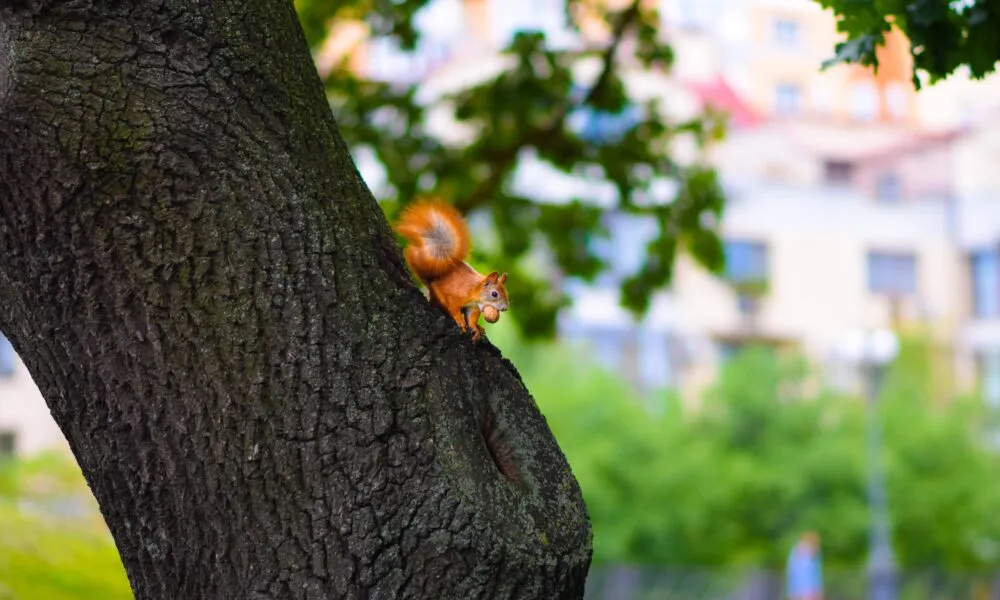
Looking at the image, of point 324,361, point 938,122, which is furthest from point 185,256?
point 938,122

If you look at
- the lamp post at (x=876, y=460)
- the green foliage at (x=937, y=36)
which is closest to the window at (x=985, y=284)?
the lamp post at (x=876, y=460)

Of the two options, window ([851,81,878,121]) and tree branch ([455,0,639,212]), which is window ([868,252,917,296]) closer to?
window ([851,81,878,121])

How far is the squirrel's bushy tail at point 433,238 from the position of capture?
3068mm

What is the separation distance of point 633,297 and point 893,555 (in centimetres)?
1788

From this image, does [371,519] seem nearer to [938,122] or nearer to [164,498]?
[164,498]

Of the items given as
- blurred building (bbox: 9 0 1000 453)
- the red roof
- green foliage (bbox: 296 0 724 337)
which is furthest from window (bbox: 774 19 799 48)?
green foliage (bbox: 296 0 724 337)

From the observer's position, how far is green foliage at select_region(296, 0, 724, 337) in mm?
9430

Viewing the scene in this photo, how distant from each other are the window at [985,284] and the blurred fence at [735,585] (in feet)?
62.1

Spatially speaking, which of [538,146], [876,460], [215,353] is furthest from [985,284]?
[215,353]

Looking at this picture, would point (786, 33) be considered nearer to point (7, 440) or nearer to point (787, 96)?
point (787, 96)

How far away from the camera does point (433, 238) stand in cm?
314

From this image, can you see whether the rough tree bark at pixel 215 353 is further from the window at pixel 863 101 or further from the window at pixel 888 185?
the window at pixel 863 101

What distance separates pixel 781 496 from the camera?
26.4 m

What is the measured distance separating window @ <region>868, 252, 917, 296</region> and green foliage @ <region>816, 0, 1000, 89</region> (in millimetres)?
38676
